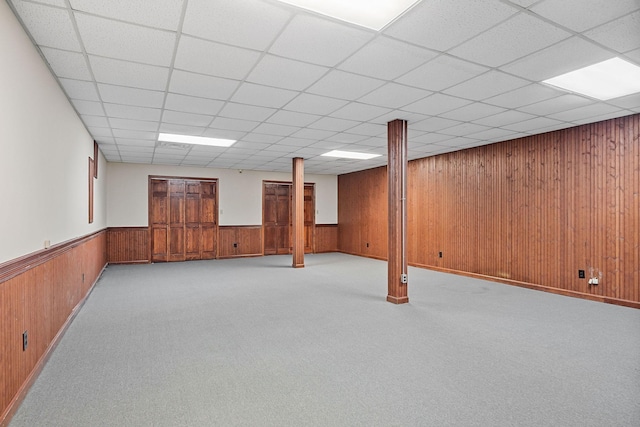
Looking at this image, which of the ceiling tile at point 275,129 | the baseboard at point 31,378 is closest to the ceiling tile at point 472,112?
the ceiling tile at point 275,129

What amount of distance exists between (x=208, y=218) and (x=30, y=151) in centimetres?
756

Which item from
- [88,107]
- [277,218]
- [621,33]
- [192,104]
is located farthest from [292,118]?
[277,218]

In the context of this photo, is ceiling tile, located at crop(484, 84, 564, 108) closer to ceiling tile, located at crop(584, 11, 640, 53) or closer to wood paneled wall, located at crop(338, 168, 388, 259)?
ceiling tile, located at crop(584, 11, 640, 53)

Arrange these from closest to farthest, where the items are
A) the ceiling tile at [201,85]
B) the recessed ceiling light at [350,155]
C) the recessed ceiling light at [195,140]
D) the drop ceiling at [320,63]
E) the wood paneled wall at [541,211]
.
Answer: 1. the drop ceiling at [320,63]
2. the ceiling tile at [201,85]
3. the wood paneled wall at [541,211]
4. the recessed ceiling light at [195,140]
5. the recessed ceiling light at [350,155]

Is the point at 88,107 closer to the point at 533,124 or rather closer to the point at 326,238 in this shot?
the point at 533,124

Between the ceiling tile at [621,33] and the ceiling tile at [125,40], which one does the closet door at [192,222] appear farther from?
the ceiling tile at [621,33]

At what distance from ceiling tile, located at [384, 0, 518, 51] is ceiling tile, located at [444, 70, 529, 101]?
0.93m

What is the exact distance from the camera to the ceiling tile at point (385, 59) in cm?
297

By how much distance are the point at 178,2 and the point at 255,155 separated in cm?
580

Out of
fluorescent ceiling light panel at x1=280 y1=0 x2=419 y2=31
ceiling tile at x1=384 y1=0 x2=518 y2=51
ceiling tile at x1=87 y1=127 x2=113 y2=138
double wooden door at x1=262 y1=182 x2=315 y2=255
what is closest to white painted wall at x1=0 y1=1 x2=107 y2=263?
ceiling tile at x1=87 y1=127 x2=113 y2=138

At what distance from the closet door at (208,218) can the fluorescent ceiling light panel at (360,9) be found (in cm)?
843

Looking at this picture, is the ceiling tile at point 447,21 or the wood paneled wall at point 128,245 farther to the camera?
the wood paneled wall at point 128,245

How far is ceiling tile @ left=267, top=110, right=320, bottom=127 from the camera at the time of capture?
194 inches

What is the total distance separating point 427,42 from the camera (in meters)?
2.90
